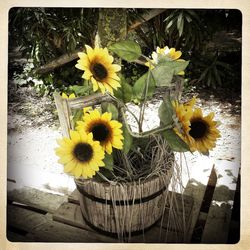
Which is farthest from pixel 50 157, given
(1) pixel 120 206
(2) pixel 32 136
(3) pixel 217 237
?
(3) pixel 217 237

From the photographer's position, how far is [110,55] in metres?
1.55

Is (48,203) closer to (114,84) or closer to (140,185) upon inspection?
(140,185)

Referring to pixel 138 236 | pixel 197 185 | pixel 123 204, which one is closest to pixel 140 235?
pixel 138 236

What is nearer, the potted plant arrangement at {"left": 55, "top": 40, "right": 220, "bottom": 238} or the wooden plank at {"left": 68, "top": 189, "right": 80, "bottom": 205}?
the potted plant arrangement at {"left": 55, "top": 40, "right": 220, "bottom": 238}

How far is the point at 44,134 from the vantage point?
161cm

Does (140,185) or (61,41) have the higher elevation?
(61,41)

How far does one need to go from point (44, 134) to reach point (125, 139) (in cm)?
30

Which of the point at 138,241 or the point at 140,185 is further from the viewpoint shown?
the point at 138,241

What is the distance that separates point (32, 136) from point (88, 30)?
1.42 feet

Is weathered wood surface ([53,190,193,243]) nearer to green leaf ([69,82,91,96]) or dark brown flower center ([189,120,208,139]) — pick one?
dark brown flower center ([189,120,208,139])

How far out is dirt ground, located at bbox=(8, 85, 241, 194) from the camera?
1590 mm

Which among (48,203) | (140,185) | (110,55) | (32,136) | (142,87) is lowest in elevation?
(48,203)

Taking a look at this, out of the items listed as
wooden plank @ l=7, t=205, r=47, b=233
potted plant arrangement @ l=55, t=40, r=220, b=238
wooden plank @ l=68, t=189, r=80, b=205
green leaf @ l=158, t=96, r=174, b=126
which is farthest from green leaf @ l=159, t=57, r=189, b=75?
wooden plank @ l=7, t=205, r=47, b=233

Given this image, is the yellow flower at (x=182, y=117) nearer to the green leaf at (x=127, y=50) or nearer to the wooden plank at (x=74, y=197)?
the green leaf at (x=127, y=50)
